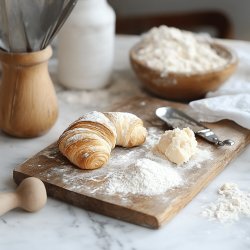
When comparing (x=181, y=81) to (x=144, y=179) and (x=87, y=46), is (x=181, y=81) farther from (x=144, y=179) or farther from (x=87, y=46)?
(x=144, y=179)

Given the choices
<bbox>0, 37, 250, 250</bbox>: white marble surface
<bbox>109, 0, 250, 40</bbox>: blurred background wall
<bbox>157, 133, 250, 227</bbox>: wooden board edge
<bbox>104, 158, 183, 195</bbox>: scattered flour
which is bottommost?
<bbox>109, 0, 250, 40</bbox>: blurred background wall

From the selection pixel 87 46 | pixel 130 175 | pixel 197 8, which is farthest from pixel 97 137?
pixel 197 8

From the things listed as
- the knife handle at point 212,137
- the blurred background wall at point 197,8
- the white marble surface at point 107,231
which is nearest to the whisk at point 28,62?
the white marble surface at point 107,231

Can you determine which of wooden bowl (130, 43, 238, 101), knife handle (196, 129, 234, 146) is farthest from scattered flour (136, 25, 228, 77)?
knife handle (196, 129, 234, 146)

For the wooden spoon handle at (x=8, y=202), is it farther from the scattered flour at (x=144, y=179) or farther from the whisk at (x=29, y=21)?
the whisk at (x=29, y=21)

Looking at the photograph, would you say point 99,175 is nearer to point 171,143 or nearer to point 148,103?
point 171,143

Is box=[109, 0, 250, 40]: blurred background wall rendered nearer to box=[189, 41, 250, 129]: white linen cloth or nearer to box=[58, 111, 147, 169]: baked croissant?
box=[189, 41, 250, 129]: white linen cloth

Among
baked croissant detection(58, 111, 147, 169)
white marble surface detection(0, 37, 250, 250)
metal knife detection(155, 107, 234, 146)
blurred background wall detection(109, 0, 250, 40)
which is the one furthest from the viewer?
blurred background wall detection(109, 0, 250, 40)
